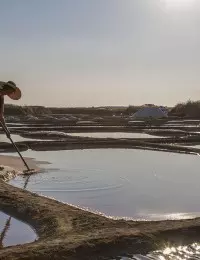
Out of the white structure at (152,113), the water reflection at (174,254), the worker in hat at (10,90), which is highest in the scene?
the worker in hat at (10,90)

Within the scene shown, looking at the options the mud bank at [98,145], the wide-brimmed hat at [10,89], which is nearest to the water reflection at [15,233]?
the wide-brimmed hat at [10,89]

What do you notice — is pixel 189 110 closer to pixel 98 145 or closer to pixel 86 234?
pixel 98 145

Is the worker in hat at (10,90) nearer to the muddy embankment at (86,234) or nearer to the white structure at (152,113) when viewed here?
the muddy embankment at (86,234)

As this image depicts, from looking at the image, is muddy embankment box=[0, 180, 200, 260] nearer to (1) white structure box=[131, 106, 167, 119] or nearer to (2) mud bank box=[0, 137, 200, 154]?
(2) mud bank box=[0, 137, 200, 154]

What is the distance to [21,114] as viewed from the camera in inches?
2431

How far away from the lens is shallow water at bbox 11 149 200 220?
8.04 m

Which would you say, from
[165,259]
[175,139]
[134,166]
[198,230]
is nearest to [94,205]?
[198,230]

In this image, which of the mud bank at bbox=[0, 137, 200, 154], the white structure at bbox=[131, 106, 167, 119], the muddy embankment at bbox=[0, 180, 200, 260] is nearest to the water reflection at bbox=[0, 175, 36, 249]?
the muddy embankment at bbox=[0, 180, 200, 260]

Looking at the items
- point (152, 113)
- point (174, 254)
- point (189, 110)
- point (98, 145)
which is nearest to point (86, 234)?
point (174, 254)

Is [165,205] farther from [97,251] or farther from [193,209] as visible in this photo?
[97,251]

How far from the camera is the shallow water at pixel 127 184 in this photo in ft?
26.4

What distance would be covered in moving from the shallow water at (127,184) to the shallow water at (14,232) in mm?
1529

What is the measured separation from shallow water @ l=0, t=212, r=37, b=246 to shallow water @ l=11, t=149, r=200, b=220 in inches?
60.2

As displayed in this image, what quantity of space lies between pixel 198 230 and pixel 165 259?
105 centimetres
